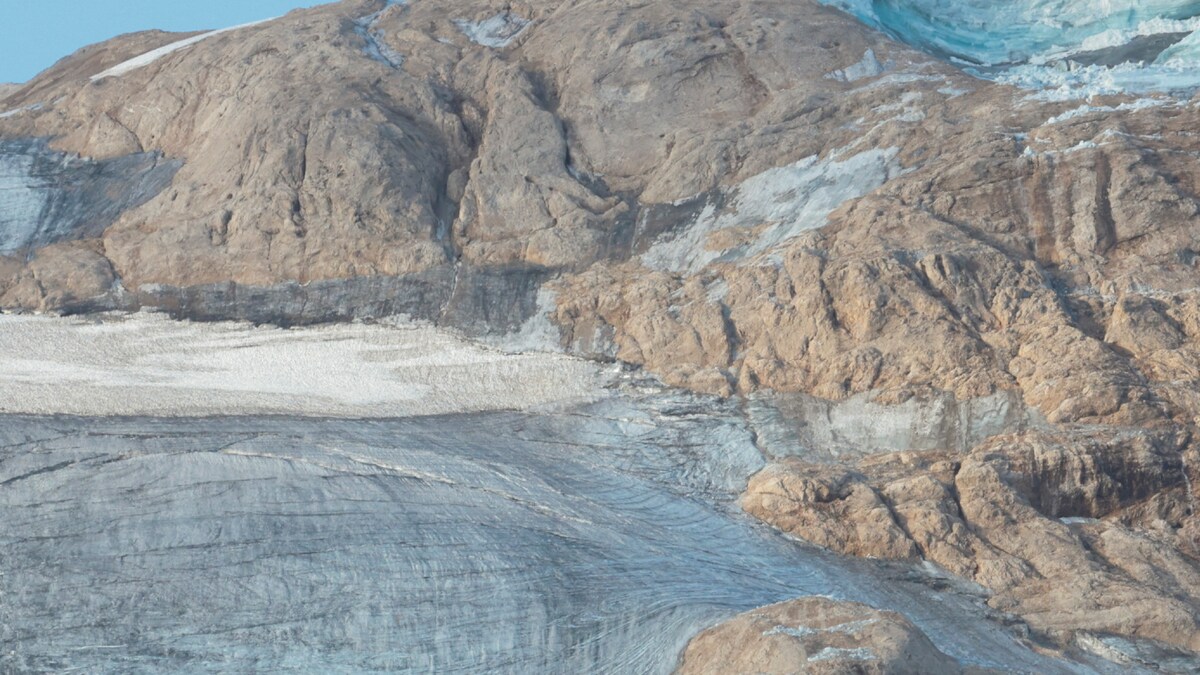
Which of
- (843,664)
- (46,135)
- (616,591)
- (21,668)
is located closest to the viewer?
(843,664)

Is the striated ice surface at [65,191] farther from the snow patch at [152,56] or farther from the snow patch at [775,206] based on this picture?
the snow patch at [775,206]

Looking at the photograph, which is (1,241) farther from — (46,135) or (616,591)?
(616,591)

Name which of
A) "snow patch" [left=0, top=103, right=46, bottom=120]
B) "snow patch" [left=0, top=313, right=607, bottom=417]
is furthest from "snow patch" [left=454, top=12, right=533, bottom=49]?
"snow patch" [left=0, top=103, right=46, bottom=120]

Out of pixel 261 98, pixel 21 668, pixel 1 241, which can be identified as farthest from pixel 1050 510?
pixel 1 241

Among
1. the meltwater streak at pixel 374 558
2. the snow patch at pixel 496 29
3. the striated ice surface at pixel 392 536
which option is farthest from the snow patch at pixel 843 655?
the snow patch at pixel 496 29

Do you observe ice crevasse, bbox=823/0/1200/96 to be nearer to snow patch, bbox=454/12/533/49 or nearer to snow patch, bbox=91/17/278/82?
snow patch, bbox=454/12/533/49

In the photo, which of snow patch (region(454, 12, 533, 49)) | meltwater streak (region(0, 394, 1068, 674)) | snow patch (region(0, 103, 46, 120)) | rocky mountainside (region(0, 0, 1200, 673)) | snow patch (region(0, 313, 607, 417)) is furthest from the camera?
snow patch (region(0, 103, 46, 120))

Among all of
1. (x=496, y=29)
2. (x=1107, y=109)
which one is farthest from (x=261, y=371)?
(x=1107, y=109)

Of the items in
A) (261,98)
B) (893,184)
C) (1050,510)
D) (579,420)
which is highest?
(261,98)
